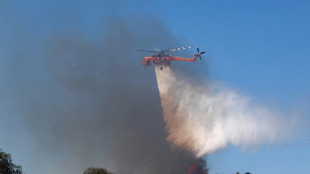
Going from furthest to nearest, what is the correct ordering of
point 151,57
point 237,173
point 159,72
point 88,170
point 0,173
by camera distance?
point 159,72 → point 151,57 → point 237,173 → point 88,170 → point 0,173

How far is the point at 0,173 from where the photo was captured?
132m

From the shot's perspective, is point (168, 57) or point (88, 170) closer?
point (88, 170)

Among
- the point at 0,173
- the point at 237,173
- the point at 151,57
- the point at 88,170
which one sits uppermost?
the point at 151,57

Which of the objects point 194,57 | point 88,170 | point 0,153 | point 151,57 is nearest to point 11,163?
point 0,153

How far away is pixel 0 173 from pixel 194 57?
8397cm

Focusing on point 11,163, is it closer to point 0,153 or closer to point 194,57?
point 0,153

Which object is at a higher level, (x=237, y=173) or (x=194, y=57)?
(x=194, y=57)

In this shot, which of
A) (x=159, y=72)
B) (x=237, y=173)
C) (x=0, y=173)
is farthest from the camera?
(x=159, y=72)

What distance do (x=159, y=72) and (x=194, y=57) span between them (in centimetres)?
2151

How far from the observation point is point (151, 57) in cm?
17075

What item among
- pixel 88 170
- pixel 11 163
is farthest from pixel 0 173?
pixel 88 170

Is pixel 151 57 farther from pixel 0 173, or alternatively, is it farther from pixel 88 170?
pixel 0 173

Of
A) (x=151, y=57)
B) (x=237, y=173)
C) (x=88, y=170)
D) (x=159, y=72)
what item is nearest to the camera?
(x=88, y=170)

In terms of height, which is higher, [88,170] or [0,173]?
[88,170]
